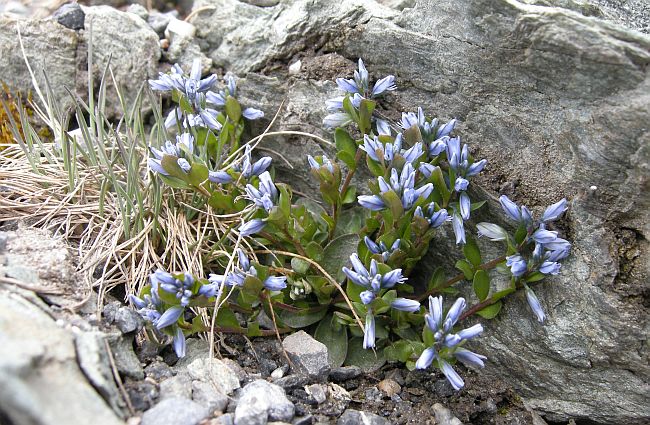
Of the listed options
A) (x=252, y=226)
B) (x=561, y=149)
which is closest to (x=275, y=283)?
(x=252, y=226)

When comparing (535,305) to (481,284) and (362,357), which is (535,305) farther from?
(362,357)

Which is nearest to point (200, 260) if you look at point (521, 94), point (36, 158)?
point (36, 158)

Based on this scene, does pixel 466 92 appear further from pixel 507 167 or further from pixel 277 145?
pixel 277 145

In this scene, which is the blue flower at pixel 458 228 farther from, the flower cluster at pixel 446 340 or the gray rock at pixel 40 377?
the gray rock at pixel 40 377

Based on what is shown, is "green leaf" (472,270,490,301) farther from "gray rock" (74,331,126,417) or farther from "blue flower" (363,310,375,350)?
"gray rock" (74,331,126,417)

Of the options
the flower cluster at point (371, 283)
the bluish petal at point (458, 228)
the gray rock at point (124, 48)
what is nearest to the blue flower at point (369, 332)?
the flower cluster at point (371, 283)

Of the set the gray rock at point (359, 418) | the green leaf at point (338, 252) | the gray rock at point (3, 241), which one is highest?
the gray rock at point (3, 241)
